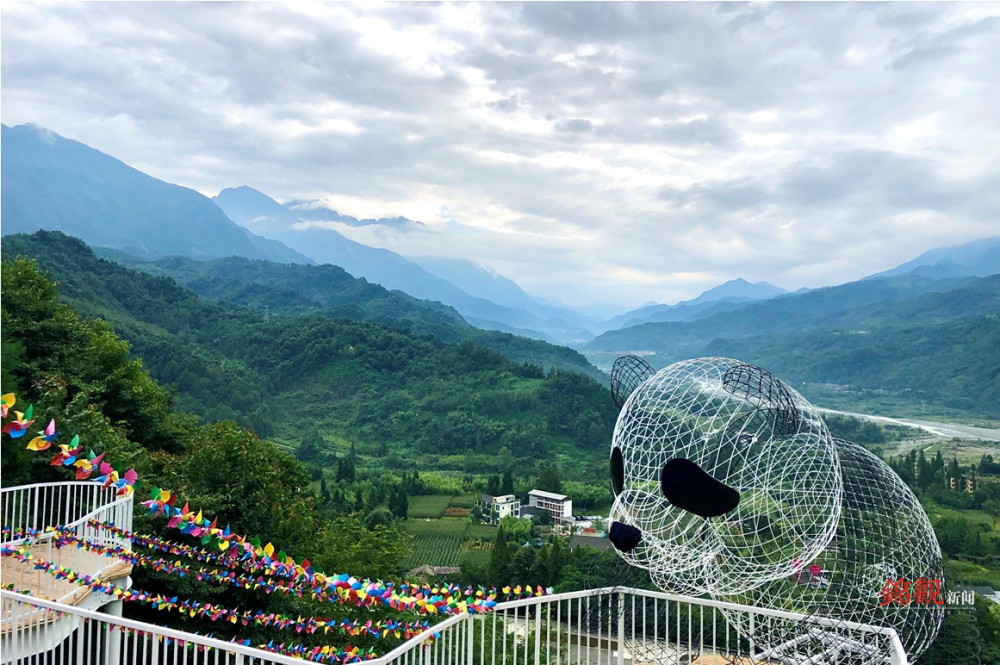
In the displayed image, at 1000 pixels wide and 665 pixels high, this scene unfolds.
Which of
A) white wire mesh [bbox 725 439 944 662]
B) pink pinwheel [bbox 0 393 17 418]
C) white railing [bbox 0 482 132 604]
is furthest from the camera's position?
white wire mesh [bbox 725 439 944 662]

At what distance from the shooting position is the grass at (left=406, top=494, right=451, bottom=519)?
2104 inches

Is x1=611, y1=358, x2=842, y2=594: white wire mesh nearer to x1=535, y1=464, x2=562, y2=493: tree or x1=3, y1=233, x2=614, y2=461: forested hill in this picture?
x1=535, y1=464, x2=562, y2=493: tree

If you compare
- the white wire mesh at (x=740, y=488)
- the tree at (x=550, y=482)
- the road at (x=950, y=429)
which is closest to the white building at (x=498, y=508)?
the tree at (x=550, y=482)

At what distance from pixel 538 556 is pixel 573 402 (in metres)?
48.7

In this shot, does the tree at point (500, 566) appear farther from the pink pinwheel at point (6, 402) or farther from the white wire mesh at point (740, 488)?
the pink pinwheel at point (6, 402)

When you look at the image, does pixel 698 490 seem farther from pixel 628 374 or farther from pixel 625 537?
pixel 628 374

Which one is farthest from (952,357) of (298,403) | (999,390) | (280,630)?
(280,630)

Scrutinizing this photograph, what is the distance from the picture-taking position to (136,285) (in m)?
85.3

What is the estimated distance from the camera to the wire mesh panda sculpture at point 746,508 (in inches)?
225

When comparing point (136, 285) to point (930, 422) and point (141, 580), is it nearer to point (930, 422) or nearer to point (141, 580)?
point (141, 580)

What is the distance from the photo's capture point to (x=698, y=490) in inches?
217

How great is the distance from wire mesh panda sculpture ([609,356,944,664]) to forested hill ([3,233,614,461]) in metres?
65.6

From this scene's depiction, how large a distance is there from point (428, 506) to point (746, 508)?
52.2m

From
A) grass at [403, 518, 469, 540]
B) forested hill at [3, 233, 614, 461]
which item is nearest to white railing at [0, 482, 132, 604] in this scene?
grass at [403, 518, 469, 540]
